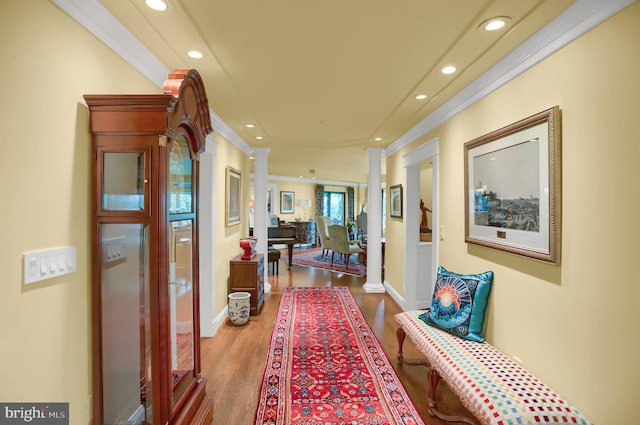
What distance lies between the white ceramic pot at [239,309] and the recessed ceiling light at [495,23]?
349cm

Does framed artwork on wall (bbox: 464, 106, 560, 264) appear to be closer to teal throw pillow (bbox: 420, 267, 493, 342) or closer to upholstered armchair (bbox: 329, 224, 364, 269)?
teal throw pillow (bbox: 420, 267, 493, 342)

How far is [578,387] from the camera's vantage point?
1567mm

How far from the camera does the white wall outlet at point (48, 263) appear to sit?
46.7 inches

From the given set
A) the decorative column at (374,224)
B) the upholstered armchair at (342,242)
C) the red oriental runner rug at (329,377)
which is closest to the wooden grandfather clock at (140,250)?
the red oriental runner rug at (329,377)

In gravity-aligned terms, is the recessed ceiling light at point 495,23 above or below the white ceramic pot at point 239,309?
above

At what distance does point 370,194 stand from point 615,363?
4164mm

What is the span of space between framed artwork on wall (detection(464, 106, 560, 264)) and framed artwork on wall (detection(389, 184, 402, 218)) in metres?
2.00

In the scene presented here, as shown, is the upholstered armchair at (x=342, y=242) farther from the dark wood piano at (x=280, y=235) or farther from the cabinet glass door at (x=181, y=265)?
the cabinet glass door at (x=181, y=265)

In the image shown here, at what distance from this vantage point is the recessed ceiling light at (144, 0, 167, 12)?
1.49 metres

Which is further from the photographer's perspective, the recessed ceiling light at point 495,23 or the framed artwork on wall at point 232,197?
the framed artwork on wall at point 232,197

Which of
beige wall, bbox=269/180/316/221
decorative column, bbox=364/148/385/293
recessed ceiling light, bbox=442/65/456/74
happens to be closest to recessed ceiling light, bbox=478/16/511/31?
recessed ceiling light, bbox=442/65/456/74

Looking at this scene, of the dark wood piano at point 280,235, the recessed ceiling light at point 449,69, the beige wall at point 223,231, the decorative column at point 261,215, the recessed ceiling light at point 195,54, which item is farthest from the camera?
the dark wood piano at point 280,235

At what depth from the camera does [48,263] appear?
49.8 inches

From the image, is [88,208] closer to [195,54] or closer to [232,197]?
[195,54]
